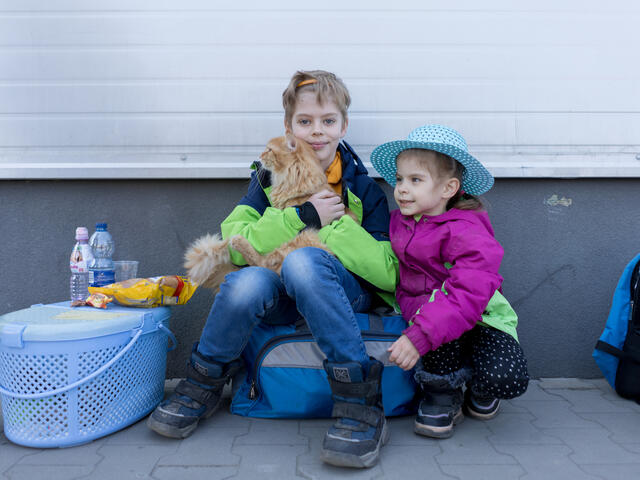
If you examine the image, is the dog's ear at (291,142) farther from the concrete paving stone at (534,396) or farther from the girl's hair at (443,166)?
the concrete paving stone at (534,396)

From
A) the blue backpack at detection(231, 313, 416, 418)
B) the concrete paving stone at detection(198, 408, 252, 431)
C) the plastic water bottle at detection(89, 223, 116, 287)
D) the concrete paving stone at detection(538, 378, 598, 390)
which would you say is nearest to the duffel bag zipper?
the blue backpack at detection(231, 313, 416, 418)

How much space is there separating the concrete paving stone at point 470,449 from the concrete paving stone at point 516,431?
0.13 ft

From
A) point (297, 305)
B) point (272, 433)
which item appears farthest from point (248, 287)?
point (272, 433)

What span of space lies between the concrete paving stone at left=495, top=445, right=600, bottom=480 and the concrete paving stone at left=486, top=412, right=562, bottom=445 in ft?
0.15

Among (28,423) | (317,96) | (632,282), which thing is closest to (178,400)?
(28,423)

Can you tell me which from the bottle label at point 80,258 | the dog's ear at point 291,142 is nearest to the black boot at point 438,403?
the dog's ear at point 291,142

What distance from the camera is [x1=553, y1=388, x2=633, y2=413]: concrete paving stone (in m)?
2.35

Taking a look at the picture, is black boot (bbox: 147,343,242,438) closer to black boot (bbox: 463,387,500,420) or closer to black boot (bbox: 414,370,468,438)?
black boot (bbox: 414,370,468,438)

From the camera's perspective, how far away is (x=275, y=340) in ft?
7.08

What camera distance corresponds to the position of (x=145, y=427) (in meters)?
2.12

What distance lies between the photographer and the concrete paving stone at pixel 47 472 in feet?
5.69

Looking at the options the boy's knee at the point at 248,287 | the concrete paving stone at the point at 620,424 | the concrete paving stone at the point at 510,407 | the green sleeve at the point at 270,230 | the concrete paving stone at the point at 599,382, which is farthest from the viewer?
the concrete paving stone at the point at 599,382

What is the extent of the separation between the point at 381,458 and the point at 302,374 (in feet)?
1.56

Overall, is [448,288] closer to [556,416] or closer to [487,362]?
[487,362]
